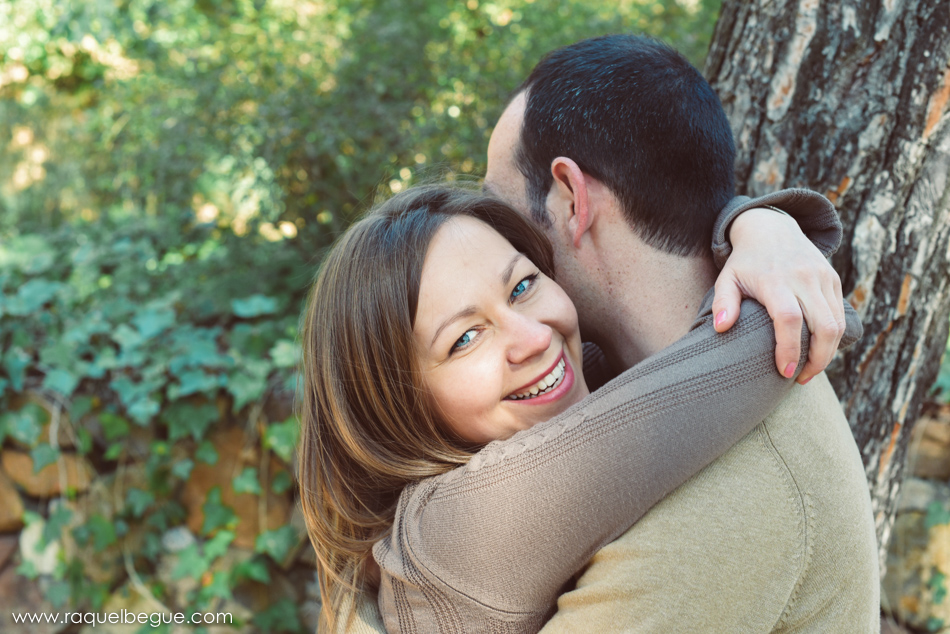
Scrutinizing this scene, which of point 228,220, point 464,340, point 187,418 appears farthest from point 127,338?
point 464,340

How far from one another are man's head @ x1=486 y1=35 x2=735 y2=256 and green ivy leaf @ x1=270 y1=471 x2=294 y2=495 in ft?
6.39

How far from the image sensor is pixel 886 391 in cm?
167

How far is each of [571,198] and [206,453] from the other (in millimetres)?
2156

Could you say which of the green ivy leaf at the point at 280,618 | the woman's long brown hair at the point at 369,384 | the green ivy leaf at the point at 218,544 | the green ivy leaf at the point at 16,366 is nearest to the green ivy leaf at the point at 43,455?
A: the green ivy leaf at the point at 16,366

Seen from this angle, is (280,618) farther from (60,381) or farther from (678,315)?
(678,315)

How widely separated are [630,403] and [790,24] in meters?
1.02

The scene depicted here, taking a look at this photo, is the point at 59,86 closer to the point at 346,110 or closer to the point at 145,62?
the point at 145,62

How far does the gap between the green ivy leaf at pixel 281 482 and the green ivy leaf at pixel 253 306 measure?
705mm

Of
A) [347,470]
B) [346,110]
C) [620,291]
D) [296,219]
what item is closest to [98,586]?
[296,219]

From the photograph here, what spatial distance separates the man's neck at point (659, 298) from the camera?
4.93ft

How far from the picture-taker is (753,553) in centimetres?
108

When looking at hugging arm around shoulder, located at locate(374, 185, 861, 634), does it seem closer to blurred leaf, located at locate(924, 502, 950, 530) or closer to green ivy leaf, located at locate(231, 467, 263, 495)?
green ivy leaf, located at locate(231, 467, 263, 495)

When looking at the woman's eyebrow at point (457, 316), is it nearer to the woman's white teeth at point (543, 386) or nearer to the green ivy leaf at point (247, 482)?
the woman's white teeth at point (543, 386)

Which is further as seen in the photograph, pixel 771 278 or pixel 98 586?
pixel 98 586
